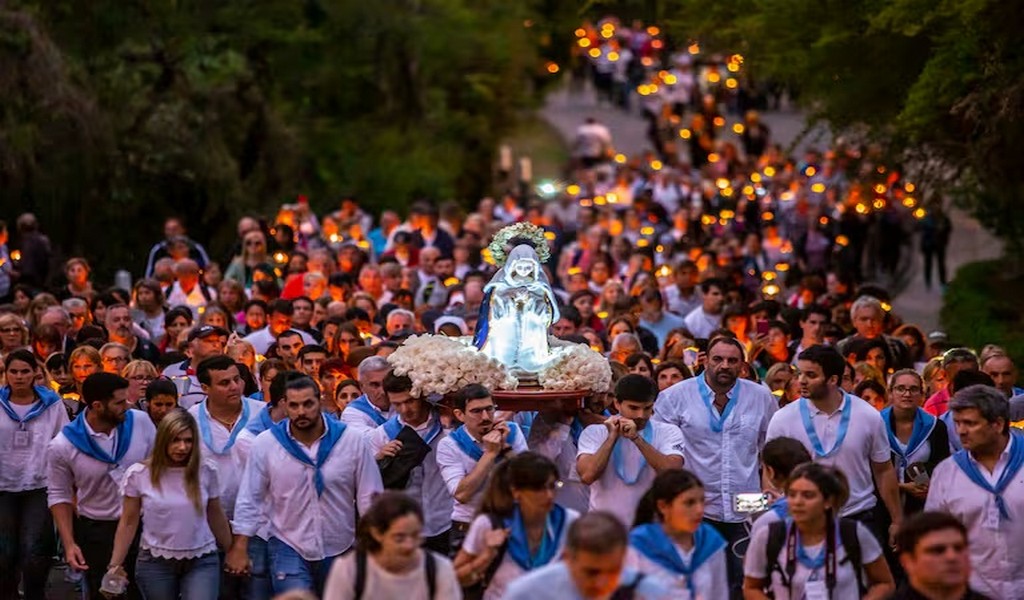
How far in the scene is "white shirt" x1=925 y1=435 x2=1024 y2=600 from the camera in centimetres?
1227

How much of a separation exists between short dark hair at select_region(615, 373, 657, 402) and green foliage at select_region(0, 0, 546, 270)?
1683cm

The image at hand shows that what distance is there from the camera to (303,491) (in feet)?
42.0

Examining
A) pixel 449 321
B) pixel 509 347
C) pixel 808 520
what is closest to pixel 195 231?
pixel 449 321

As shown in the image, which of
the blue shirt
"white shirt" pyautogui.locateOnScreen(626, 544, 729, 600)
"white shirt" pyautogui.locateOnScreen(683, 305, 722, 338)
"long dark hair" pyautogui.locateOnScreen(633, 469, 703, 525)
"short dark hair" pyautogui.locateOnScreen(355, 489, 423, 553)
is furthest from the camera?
"white shirt" pyautogui.locateOnScreen(683, 305, 722, 338)

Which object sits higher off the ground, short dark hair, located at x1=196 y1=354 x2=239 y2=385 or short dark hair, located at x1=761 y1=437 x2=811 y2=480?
short dark hair, located at x1=196 y1=354 x2=239 y2=385

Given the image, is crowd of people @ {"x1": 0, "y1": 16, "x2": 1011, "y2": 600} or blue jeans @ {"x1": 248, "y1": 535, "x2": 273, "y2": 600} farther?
blue jeans @ {"x1": 248, "y1": 535, "x2": 273, "y2": 600}

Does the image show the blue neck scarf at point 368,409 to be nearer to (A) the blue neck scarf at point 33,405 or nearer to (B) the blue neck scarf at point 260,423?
(B) the blue neck scarf at point 260,423

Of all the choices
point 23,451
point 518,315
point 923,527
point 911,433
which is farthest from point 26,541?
point 923,527

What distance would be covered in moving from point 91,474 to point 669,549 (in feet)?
14.6

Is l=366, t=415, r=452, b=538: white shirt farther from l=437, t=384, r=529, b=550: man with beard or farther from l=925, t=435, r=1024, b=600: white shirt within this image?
l=925, t=435, r=1024, b=600: white shirt

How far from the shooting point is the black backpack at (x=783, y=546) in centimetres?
1078

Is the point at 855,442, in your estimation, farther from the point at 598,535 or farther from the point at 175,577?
the point at 598,535

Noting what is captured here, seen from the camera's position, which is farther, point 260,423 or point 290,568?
point 260,423

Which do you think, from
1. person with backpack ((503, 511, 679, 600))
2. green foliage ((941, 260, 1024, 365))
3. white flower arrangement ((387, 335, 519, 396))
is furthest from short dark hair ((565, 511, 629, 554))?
green foliage ((941, 260, 1024, 365))
